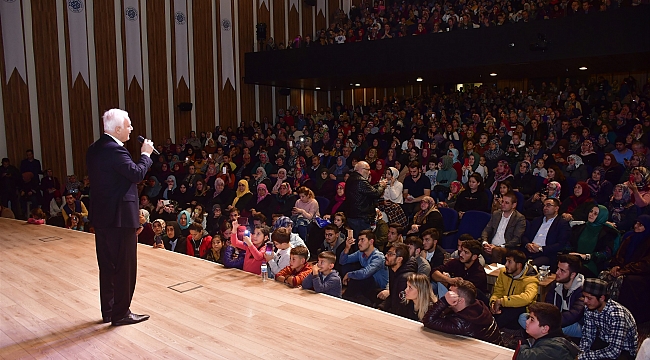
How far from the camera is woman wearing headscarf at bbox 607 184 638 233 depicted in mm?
4199

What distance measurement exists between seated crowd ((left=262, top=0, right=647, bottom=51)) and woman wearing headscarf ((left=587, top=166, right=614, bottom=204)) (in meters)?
3.31

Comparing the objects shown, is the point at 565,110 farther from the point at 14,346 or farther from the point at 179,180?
the point at 14,346

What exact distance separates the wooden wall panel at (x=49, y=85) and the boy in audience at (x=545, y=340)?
346 inches

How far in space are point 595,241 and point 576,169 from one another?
1.65 m

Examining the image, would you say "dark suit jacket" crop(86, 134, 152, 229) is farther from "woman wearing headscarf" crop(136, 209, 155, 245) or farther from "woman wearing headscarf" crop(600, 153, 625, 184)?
"woman wearing headscarf" crop(600, 153, 625, 184)

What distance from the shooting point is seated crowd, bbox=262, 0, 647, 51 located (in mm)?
7512

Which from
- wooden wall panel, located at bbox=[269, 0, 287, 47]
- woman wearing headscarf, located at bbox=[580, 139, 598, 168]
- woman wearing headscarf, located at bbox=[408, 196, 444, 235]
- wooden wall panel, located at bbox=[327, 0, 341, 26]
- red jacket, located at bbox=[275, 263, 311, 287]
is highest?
wooden wall panel, located at bbox=[327, 0, 341, 26]

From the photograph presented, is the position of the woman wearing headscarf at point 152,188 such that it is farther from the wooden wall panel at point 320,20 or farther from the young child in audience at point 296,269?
the wooden wall panel at point 320,20

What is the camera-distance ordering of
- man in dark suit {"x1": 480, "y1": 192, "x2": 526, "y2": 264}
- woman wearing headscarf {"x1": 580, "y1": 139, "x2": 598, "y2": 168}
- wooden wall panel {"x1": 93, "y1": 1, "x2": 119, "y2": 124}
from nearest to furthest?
man in dark suit {"x1": 480, "y1": 192, "x2": 526, "y2": 264}, woman wearing headscarf {"x1": 580, "y1": 139, "x2": 598, "y2": 168}, wooden wall panel {"x1": 93, "y1": 1, "x2": 119, "y2": 124}

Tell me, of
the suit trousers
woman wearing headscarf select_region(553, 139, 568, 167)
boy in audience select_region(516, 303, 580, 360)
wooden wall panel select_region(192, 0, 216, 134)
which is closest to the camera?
boy in audience select_region(516, 303, 580, 360)

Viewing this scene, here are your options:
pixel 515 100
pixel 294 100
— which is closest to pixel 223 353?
pixel 515 100

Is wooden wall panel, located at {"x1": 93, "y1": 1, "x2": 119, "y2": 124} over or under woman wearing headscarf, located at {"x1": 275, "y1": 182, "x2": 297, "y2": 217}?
over

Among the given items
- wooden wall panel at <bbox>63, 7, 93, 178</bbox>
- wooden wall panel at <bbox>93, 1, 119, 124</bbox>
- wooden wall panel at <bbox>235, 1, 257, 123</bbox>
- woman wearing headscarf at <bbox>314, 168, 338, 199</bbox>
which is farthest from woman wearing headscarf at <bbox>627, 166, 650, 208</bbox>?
wooden wall panel at <bbox>235, 1, 257, 123</bbox>

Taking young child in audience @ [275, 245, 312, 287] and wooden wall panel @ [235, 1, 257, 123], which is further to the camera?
wooden wall panel @ [235, 1, 257, 123]
